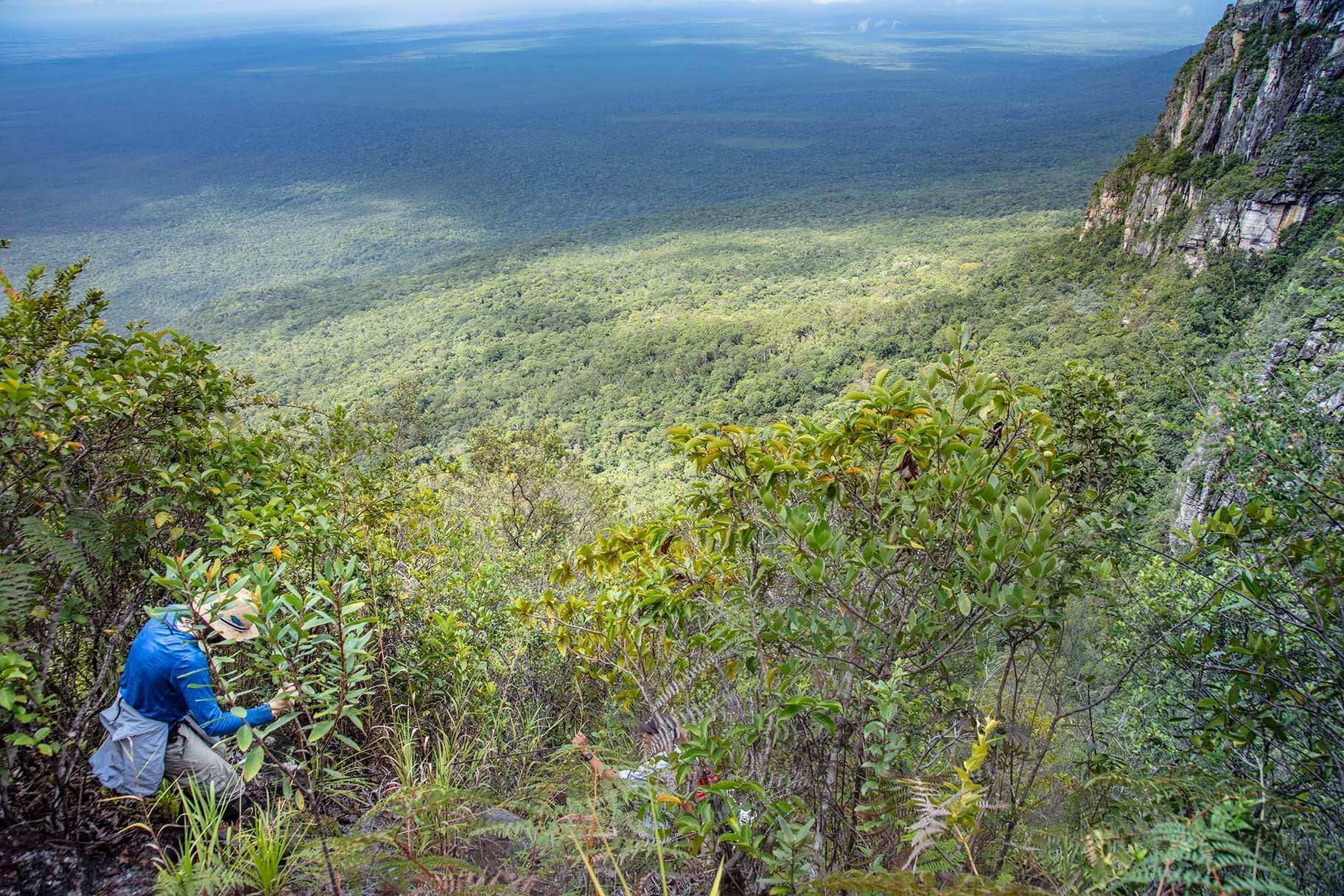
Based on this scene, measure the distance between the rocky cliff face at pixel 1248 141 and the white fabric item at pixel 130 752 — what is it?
43059mm

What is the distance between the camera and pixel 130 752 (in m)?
2.33

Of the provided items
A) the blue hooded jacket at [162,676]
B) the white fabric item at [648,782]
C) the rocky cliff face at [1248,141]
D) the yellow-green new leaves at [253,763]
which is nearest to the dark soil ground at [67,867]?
the blue hooded jacket at [162,676]

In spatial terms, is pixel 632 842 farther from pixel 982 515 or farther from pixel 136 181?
pixel 136 181

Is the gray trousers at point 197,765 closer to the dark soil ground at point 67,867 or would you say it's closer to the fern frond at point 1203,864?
the dark soil ground at point 67,867

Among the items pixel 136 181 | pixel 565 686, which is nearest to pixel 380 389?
pixel 565 686

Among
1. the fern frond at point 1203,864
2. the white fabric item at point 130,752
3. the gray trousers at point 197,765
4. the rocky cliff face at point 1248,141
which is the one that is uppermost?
the rocky cliff face at point 1248,141

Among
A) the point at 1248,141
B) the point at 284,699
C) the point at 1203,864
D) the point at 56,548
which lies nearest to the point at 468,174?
the point at 1248,141

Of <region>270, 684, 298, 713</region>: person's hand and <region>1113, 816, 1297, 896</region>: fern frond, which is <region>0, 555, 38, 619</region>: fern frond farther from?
<region>1113, 816, 1297, 896</region>: fern frond

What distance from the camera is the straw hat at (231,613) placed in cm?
183

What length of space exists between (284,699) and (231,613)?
1.11 feet

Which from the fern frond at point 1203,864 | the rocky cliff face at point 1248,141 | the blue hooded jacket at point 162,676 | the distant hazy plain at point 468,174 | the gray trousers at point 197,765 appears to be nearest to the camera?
the fern frond at point 1203,864

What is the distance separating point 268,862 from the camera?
72.8 inches

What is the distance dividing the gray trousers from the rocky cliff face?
141 feet

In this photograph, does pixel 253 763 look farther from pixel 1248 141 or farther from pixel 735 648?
pixel 1248 141
